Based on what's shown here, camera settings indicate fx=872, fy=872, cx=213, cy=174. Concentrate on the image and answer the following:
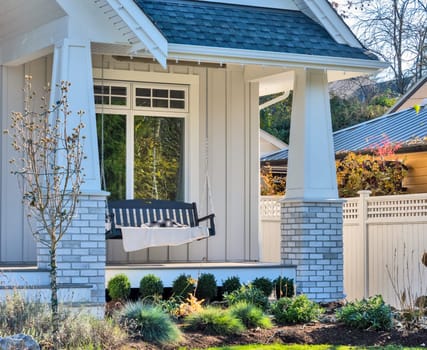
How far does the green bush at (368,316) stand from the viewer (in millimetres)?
9430

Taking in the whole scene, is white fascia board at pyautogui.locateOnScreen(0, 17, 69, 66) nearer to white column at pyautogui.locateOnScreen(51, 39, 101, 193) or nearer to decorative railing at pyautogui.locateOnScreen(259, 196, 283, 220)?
white column at pyautogui.locateOnScreen(51, 39, 101, 193)

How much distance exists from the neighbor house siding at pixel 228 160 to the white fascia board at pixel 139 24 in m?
2.61

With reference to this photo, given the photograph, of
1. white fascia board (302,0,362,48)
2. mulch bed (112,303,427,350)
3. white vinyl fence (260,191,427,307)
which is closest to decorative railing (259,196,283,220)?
white vinyl fence (260,191,427,307)

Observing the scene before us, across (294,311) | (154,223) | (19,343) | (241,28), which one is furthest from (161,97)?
(19,343)

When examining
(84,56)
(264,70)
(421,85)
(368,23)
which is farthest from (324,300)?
(368,23)

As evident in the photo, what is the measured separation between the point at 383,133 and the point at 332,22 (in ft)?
16.2

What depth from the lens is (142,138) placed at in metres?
13.1

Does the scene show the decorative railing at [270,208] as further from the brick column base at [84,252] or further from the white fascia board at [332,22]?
the brick column base at [84,252]

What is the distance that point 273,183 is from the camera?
16344mm

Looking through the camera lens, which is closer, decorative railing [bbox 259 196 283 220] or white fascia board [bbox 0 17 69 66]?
white fascia board [bbox 0 17 69 66]

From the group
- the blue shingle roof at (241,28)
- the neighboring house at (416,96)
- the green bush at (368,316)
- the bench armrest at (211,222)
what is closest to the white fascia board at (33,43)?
the blue shingle roof at (241,28)

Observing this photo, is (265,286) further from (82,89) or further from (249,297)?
(82,89)

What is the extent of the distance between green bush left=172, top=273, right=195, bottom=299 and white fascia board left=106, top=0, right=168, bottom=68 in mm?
2798

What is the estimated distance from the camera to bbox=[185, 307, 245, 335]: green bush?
357 inches
